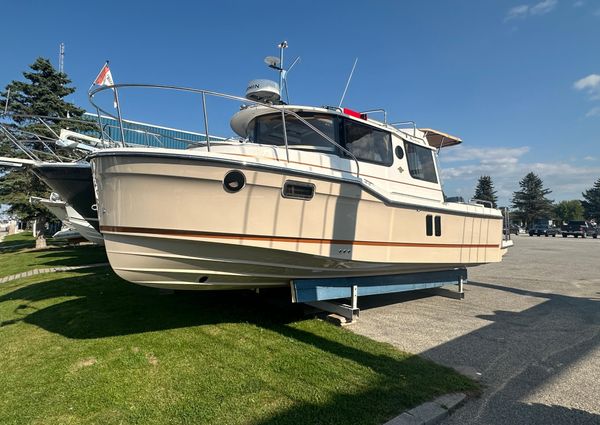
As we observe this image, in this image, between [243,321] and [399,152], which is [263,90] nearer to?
[399,152]

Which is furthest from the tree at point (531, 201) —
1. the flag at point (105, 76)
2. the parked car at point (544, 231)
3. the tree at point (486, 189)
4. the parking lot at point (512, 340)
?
the flag at point (105, 76)

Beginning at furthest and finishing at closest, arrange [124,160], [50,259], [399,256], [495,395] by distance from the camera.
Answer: [50,259]
[399,256]
[124,160]
[495,395]

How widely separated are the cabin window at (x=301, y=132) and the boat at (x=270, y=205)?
15mm

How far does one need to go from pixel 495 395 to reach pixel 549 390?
58 cm

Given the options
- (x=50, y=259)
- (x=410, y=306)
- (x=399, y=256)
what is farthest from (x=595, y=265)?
(x=50, y=259)

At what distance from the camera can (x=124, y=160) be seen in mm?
3773

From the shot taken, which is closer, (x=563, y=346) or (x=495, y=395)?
(x=495, y=395)

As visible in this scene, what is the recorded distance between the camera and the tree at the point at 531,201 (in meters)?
63.3

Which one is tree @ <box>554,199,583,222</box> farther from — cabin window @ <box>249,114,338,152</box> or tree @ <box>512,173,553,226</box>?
cabin window @ <box>249,114,338,152</box>

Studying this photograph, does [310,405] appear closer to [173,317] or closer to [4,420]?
[4,420]

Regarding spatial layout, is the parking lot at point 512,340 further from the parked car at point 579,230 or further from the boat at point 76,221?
the parked car at point 579,230

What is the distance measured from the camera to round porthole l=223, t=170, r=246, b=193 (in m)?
3.91

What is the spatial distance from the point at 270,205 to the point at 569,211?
94.6m

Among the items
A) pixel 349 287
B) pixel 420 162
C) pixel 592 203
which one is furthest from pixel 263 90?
pixel 592 203
